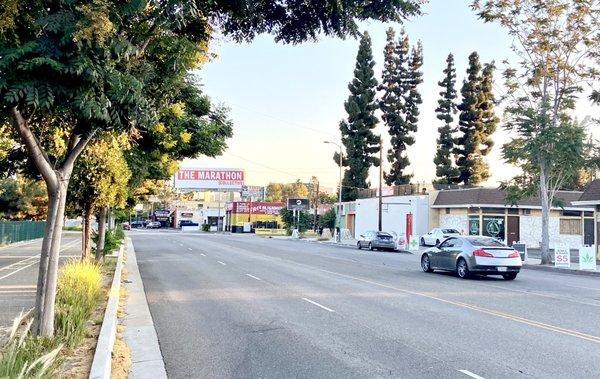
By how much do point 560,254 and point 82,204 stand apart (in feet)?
68.0

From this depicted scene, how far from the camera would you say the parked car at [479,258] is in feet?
62.5

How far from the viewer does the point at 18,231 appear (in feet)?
139

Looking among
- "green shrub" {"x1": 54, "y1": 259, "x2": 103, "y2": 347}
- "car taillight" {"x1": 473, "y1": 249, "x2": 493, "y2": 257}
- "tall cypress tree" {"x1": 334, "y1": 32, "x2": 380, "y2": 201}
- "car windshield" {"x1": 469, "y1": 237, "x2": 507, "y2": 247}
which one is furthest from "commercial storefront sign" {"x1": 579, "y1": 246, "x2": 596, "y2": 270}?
"tall cypress tree" {"x1": 334, "y1": 32, "x2": 380, "y2": 201}

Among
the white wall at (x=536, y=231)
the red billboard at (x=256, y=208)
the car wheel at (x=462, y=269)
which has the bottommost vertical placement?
the car wheel at (x=462, y=269)

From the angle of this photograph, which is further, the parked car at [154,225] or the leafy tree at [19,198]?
the parked car at [154,225]

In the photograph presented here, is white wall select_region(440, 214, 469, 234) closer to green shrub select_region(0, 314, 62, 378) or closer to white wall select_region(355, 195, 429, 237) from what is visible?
white wall select_region(355, 195, 429, 237)

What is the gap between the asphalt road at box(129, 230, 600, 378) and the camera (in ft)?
24.0

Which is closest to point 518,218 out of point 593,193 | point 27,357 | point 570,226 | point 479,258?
point 570,226

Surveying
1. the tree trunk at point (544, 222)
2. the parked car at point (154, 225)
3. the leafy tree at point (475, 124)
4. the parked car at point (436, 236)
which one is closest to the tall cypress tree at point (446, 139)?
the leafy tree at point (475, 124)

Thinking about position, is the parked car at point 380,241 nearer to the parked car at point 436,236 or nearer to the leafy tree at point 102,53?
the parked car at point 436,236

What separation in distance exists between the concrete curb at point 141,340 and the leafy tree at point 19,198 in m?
42.8

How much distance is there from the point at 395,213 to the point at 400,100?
53.9ft

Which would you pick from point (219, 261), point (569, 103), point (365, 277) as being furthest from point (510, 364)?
point (569, 103)

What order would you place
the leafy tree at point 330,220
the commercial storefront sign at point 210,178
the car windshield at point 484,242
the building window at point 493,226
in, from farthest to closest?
1. the commercial storefront sign at point 210,178
2. the leafy tree at point 330,220
3. the building window at point 493,226
4. the car windshield at point 484,242
